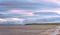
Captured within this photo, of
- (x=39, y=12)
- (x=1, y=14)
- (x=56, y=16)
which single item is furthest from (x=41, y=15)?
(x=1, y=14)

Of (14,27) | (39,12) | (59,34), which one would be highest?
(39,12)

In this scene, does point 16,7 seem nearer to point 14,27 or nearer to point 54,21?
point 14,27

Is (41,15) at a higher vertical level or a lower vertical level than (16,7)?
lower

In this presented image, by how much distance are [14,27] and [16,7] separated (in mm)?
187

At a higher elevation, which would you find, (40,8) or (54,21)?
(40,8)

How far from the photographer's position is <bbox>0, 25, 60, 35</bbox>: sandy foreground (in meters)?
1.01

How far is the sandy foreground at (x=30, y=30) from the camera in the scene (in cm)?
101

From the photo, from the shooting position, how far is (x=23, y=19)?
1108 millimetres

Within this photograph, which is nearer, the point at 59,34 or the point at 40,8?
the point at 59,34

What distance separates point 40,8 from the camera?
111 cm

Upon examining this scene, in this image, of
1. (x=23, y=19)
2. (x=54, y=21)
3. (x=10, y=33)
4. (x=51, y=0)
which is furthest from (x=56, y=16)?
(x=10, y=33)

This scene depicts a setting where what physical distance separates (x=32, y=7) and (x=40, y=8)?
0.25 feet

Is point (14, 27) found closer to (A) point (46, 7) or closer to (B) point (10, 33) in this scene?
(B) point (10, 33)

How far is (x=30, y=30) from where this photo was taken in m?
1.03
